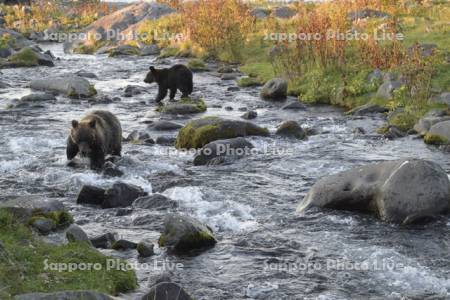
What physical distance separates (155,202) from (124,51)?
3023 centimetres

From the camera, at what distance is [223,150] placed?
15.3 m

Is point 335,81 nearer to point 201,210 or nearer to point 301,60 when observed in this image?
point 301,60

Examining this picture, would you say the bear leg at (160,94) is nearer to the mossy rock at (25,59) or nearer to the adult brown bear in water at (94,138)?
the adult brown bear in water at (94,138)

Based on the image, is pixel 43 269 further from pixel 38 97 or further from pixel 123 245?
pixel 38 97

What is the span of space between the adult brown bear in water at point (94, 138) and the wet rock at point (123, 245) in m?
4.46

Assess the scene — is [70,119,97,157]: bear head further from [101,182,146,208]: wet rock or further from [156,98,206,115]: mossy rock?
[156,98,206,115]: mossy rock

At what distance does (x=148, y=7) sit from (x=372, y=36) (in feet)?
98.2

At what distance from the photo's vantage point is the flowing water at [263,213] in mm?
8617

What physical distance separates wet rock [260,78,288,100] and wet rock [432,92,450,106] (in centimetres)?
566

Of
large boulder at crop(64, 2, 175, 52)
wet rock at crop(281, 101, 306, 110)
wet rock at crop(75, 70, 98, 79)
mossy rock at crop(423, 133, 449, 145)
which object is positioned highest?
large boulder at crop(64, 2, 175, 52)

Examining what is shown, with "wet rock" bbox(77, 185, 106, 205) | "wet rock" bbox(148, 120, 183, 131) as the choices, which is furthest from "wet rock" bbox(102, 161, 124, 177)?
"wet rock" bbox(148, 120, 183, 131)

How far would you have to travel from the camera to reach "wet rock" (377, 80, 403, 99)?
20.4 meters

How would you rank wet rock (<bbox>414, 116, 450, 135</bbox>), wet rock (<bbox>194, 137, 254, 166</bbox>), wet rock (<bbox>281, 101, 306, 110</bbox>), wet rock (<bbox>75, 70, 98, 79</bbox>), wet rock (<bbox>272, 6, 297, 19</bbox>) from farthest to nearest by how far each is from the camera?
wet rock (<bbox>272, 6, 297, 19</bbox>) → wet rock (<bbox>75, 70, 98, 79</bbox>) → wet rock (<bbox>281, 101, 306, 110</bbox>) → wet rock (<bbox>414, 116, 450, 135</bbox>) → wet rock (<bbox>194, 137, 254, 166</bbox>)

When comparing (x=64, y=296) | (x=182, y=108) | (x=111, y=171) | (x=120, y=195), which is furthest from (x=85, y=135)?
(x=182, y=108)
